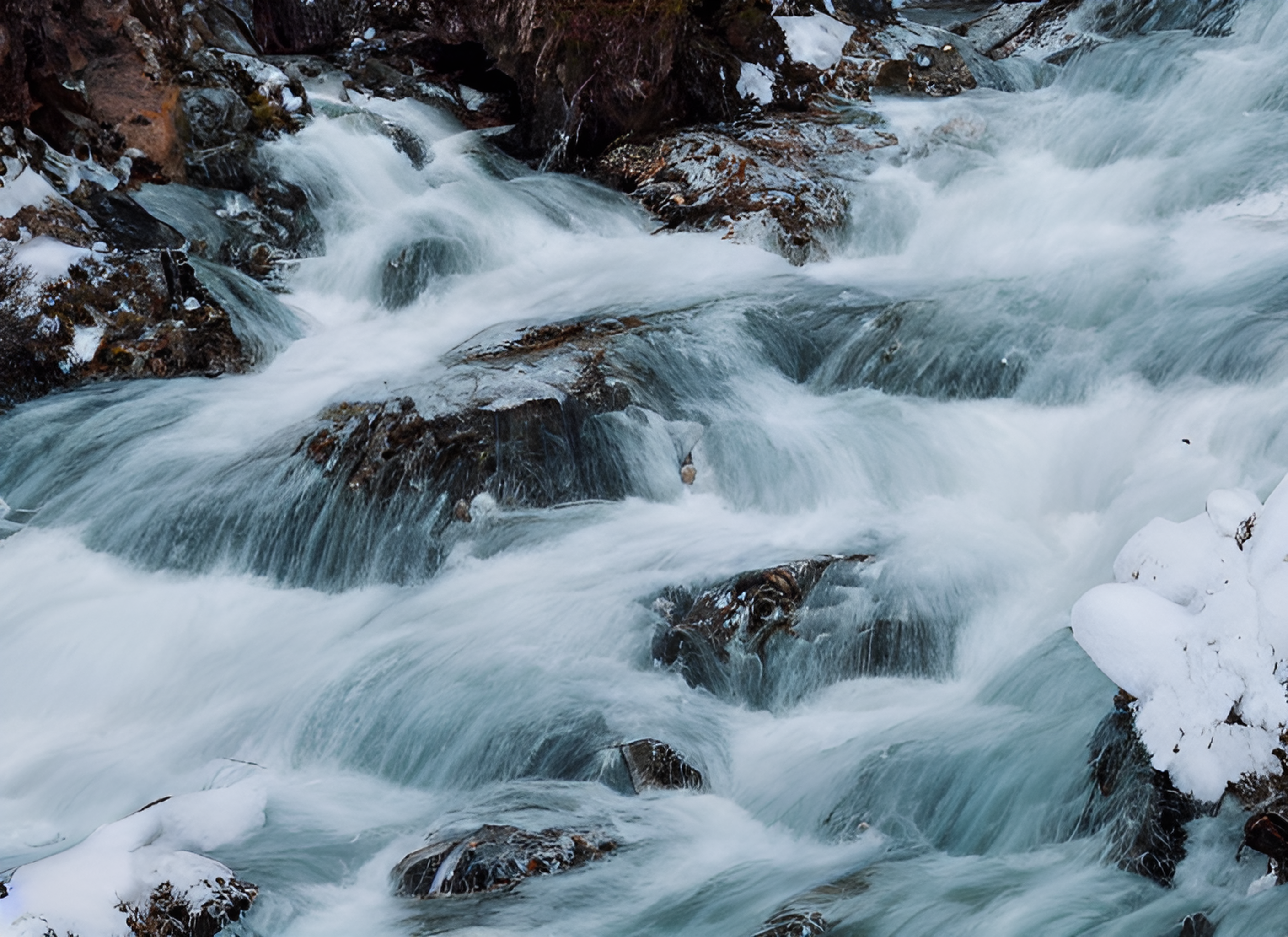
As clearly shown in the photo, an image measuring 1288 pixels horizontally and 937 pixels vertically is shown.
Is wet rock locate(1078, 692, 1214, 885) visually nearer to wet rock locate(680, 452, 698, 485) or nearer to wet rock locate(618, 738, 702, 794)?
wet rock locate(618, 738, 702, 794)

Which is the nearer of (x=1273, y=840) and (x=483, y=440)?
(x=1273, y=840)

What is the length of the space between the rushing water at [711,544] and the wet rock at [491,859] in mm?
73

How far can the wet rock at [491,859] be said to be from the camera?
389cm

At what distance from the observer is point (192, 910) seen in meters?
3.75

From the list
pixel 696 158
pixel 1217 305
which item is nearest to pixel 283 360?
pixel 696 158

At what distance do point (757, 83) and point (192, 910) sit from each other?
728 cm

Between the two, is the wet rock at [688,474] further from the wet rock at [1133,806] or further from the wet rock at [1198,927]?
the wet rock at [1198,927]

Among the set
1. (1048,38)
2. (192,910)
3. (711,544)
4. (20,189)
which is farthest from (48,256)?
(1048,38)

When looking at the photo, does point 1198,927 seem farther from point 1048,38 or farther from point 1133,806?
point 1048,38

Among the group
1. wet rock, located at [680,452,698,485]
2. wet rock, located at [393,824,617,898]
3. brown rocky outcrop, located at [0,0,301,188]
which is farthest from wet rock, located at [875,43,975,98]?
wet rock, located at [393,824,617,898]

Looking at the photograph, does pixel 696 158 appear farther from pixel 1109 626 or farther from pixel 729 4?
pixel 1109 626

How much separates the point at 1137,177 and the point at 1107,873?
575 cm

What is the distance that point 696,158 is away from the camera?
8633 mm

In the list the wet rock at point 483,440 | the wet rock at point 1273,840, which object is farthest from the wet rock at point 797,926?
the wet rock at point 483,440
